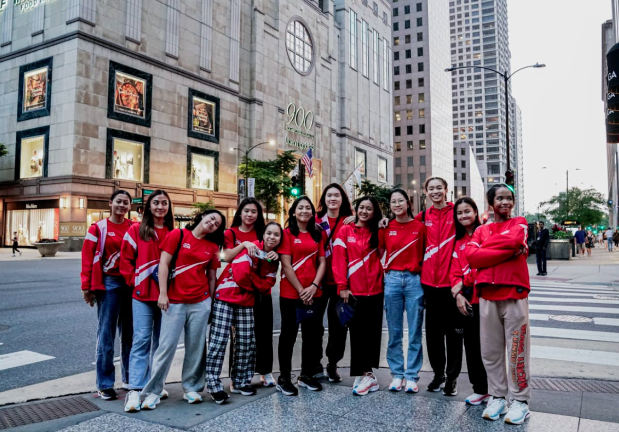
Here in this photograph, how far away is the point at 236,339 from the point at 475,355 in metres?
2.39

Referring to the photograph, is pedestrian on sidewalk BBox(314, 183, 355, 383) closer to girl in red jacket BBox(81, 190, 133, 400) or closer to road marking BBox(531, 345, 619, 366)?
girl in red jacket BBox(81, 190, 133, 400)

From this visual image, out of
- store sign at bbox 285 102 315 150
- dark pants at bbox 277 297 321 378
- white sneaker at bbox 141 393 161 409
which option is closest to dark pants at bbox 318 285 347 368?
dark pants at bbox 277 297 321 378

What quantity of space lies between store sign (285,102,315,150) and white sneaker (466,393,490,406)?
168 ft

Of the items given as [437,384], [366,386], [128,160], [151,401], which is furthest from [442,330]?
[128,160]

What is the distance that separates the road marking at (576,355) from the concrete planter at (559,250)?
23969mm

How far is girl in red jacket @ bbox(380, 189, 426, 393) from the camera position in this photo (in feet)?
16.1

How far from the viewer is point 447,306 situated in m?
4.79

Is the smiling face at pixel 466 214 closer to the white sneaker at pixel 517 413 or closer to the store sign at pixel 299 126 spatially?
the white sneaker at pixel 517 413

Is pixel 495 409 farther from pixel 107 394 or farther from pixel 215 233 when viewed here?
pixel 107 394

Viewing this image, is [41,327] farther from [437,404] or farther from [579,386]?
[579,386]

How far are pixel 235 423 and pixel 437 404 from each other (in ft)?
6.19

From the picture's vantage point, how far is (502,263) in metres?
4.12

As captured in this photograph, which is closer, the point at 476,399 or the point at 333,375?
the point at 476,399

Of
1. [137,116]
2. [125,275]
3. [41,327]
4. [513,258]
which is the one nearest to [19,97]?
[137,116]
